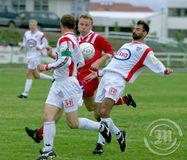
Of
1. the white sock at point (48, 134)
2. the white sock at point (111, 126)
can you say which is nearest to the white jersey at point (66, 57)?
the white sock at point (48, 134)

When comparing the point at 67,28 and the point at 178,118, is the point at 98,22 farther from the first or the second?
the point at 67,28

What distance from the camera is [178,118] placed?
17.6 meters

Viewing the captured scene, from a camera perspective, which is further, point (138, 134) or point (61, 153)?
point (138, 134)

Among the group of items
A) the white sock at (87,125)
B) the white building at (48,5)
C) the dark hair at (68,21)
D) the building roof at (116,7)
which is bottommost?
the building roof at (116,7)

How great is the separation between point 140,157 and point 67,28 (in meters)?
2.28

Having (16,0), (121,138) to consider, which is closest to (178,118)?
(121,138)

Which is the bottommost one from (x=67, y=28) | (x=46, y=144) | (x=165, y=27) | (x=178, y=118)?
(x=165, y=27)

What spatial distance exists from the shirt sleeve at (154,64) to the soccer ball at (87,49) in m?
1.21

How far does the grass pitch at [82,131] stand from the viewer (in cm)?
1232

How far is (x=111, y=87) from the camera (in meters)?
12.3

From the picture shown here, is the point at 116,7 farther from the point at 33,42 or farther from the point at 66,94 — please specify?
the point at 66,94

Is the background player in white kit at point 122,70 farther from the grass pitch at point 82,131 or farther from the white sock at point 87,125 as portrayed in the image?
the grass pitch at point 82,131

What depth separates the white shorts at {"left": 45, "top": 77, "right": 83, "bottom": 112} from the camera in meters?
11.6

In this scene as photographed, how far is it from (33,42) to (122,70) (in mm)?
11763
